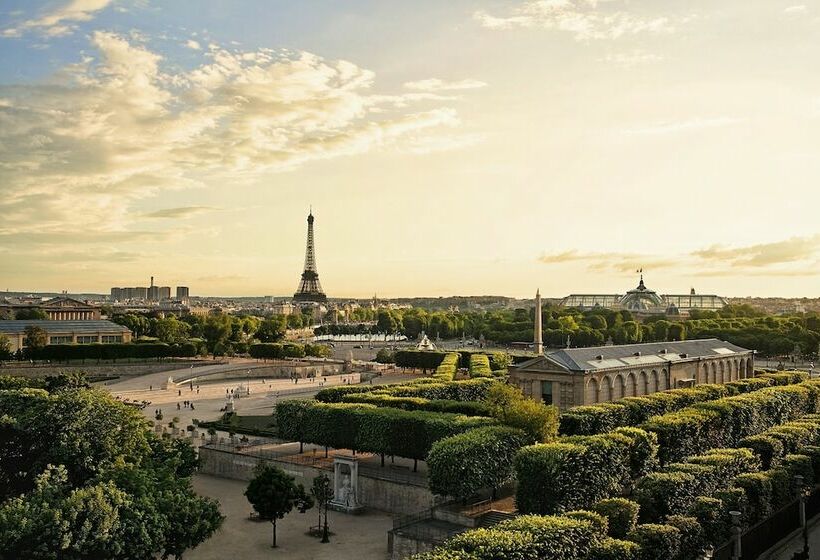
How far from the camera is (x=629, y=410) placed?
44531 millimetres

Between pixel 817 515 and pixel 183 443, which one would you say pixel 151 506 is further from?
pixel 817 515

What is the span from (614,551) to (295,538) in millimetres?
16473

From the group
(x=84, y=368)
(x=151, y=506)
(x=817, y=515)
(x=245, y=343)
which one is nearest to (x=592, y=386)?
(x=817, y=515)

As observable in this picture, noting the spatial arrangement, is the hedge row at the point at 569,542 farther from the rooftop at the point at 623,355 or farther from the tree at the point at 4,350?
the tree at the point at 4,350

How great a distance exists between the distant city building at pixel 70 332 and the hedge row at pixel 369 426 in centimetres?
7633

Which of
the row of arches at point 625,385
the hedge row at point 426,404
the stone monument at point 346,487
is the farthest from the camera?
the row of arches at point 625,385

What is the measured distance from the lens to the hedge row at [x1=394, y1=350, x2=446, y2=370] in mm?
96238

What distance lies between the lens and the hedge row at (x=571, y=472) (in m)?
31.0

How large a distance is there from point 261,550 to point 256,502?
91.0 inches

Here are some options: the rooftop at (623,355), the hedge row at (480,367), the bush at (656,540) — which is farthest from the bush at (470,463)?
the hedge row at (480,367)

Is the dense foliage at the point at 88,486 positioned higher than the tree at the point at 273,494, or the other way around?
the dense foliage at the point at 88,486

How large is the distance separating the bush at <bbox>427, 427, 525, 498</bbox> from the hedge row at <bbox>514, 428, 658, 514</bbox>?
2297 mm

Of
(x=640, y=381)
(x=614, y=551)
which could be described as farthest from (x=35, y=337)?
(x=614, y=551)

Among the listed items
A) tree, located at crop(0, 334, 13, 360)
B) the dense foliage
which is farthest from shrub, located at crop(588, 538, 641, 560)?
tree, located at crop(0, 334, 13, 360)
